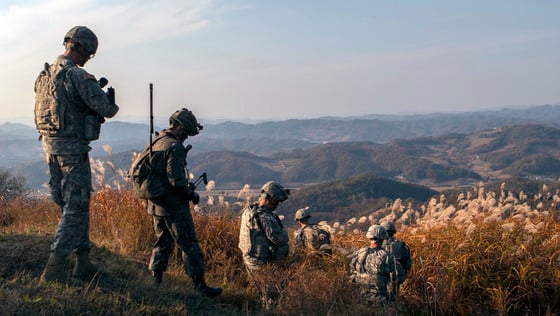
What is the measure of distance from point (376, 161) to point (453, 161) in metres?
25.2

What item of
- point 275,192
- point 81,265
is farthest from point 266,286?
point 81,265

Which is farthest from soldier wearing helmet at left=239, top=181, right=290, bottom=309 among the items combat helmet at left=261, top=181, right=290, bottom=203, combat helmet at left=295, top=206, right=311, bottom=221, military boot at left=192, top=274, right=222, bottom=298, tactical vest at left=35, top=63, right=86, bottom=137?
combat helmet at left=295, top=206, right=311, bottom=221

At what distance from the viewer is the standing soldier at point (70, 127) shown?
13.6 feet

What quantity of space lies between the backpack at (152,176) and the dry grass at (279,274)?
0.90 metres

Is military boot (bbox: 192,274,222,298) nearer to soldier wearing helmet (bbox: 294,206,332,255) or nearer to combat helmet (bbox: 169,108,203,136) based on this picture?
combat helmet (bbox: 169,108,203,136)

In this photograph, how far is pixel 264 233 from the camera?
5.20 meters

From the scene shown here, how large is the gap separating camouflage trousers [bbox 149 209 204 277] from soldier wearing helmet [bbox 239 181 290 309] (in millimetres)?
636

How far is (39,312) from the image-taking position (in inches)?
138

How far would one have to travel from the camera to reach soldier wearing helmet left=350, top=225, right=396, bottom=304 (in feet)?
17.2

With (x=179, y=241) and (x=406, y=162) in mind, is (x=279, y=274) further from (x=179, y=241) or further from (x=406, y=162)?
(x=406, y=162)

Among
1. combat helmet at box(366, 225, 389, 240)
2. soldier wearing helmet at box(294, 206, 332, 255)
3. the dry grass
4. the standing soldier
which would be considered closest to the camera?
the dry grass

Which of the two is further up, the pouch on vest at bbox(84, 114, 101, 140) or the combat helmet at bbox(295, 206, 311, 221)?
the pouch on vest at bbox(84, 114, 101, 140)

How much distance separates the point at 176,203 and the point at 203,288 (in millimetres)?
933

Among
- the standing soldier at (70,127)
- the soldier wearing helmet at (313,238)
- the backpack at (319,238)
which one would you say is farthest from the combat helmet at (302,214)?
the standing soldier at (70,127)
